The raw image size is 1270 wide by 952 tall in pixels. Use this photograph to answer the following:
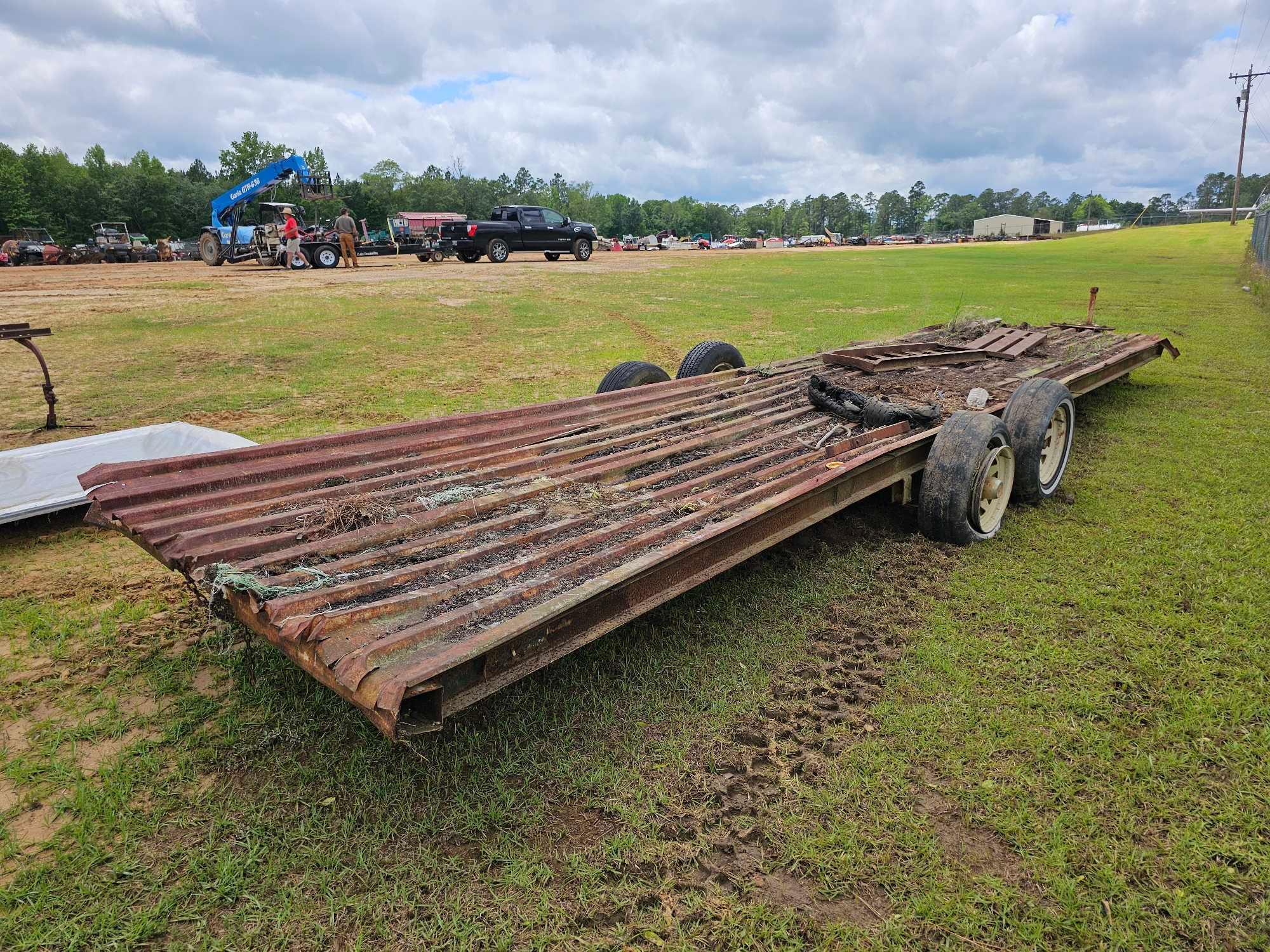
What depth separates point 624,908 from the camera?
1.98 m

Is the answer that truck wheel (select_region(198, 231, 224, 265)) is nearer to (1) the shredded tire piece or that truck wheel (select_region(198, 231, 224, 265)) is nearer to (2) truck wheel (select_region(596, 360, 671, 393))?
(2) truck wheel (select_region(596, 360, 671, 393))

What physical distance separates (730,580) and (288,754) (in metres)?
2.22

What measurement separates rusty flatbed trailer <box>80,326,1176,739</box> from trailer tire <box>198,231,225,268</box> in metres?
23.7

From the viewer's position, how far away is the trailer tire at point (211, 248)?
2309cm

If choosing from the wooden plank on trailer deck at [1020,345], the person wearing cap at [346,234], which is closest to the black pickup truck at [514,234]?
the person wearing cap at [346,234]

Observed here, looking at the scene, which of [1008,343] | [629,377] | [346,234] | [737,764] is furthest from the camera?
[346,234]

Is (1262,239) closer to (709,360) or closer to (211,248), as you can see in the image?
(709,360)

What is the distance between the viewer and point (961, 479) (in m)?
3.96

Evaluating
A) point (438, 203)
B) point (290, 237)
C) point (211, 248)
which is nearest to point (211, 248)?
point (211, 248)

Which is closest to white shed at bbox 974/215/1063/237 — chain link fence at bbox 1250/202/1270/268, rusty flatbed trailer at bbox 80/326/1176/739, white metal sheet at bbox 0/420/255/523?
chain link fence at bbox 1250/202/1270/268

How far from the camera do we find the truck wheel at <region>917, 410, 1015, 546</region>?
13.0 feet

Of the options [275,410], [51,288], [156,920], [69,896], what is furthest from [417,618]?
[51,288]

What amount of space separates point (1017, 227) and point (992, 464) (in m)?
99.2

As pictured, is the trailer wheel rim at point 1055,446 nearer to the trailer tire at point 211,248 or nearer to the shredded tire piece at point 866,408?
the shredded tire piece at point 866,408
